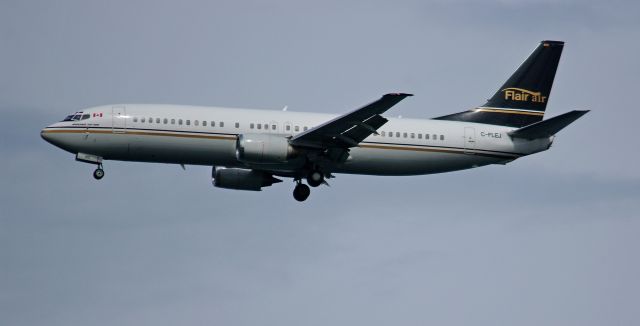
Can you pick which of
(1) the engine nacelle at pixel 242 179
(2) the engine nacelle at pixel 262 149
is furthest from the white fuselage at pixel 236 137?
(1) the engine nacelle at pixel 242 179

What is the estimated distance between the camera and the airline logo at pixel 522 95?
204 feet

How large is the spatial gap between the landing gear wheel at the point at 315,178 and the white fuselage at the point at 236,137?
0.75 m

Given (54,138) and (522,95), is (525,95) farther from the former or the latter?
(54,138)

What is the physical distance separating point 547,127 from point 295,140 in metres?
12.7

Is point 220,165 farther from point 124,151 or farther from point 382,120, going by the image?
point 382,120

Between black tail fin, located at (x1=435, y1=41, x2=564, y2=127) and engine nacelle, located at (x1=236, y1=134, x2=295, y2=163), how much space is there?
410 inches

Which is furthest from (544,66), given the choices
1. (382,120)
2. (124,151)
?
(124,151)

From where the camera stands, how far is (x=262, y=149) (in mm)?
53625

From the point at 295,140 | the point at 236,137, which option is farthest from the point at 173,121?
the point at 295,140

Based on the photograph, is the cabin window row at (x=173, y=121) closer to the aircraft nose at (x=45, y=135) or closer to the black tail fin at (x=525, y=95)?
the aircraft nose at (x=45, y=135)

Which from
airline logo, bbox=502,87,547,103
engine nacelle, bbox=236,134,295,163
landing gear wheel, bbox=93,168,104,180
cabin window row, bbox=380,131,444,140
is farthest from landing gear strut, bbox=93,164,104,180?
airline logo, bbox=502,87,547,103

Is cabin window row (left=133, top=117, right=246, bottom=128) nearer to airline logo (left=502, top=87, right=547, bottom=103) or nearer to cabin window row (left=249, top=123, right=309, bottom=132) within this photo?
cabin window row (left=249, top=123, right=309, bottom=132)

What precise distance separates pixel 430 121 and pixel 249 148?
34.6 feet

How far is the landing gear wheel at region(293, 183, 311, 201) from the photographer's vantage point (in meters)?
59.4
